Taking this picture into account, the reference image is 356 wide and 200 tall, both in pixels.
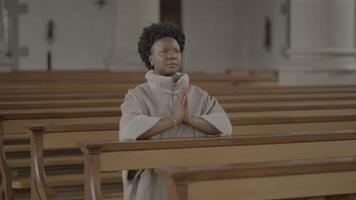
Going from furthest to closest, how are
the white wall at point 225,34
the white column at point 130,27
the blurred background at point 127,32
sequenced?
1. the white wall at point 225,34
2. the blurred background at point 127,32
3. the white column at point 130,27

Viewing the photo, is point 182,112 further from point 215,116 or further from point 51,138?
point 51,138

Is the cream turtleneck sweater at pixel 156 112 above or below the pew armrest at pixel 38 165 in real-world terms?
above

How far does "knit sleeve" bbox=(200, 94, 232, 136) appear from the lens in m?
3.62

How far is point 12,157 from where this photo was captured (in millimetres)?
5398

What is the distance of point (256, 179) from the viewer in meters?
2.71

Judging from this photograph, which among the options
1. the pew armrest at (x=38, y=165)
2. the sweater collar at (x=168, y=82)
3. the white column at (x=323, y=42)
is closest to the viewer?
the sweater collar at (x=168, y=82)

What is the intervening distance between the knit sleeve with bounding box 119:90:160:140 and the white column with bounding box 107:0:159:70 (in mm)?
9990

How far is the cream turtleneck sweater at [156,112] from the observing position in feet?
11.4

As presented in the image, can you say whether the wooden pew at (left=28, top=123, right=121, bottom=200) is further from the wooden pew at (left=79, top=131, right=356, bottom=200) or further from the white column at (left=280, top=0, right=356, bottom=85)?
the white column at (left=280, top=0, right=356, bottom=85)

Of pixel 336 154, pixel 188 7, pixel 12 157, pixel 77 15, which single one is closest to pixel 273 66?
pixel 188 7

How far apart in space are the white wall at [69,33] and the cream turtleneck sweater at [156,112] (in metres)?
14.4

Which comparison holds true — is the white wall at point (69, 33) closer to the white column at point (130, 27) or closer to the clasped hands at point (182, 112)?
the white column at point (130, 27)

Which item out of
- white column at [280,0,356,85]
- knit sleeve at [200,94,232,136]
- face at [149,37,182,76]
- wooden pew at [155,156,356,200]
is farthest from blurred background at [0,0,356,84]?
wooden pew at [155,156,356,200]

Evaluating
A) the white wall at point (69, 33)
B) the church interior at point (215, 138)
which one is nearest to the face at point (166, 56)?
the church interior at point (215, 138)
